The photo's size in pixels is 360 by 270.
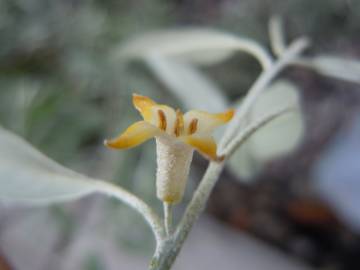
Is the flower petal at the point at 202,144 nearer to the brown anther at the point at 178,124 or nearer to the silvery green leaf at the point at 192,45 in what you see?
the brown anther at the point at 178,124

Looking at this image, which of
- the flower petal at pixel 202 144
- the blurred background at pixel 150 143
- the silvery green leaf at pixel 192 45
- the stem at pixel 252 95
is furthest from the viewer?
the blurred background at pixel 150 143

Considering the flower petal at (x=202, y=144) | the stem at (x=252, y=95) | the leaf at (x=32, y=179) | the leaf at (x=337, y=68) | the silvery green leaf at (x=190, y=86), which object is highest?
the flower petal at (x=202, y=144)

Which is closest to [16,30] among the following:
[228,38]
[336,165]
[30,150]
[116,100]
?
[116,100]

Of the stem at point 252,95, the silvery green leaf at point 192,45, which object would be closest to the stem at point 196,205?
the stem at point 252,95

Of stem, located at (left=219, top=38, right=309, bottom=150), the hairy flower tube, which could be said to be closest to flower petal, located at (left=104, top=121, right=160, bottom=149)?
the hairy flower tube

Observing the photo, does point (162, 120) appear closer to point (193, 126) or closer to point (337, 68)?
point (193, 126)

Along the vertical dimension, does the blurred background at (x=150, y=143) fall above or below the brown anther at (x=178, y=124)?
below

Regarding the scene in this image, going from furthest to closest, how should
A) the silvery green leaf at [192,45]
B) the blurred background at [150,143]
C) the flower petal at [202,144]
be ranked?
the blurred background at [150,143], the silvery green leaf at [192,45], the flower petal at [202,144]
